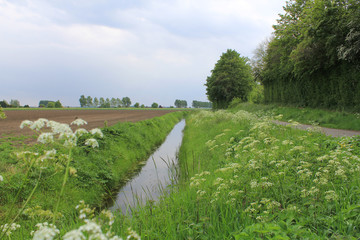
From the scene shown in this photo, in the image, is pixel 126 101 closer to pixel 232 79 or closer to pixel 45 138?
pixel 232 79

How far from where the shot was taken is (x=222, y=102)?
5159 cm

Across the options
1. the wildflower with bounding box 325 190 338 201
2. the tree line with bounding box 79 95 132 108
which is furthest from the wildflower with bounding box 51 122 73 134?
the tree line with bounding box 79 95 132 108

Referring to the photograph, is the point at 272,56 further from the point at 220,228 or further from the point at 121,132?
the point at 220,228

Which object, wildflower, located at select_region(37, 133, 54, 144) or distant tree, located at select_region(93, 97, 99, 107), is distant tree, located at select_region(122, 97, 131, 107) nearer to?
distant tree, located at select_region(93, 97, 99, 107)

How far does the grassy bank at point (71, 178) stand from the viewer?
446 centimetres

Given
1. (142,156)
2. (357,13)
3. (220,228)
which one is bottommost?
(142,156)

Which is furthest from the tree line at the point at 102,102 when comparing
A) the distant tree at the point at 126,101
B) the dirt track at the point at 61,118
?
the dirt track at the point at 61,118

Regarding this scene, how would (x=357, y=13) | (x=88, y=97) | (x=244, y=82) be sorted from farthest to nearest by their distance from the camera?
1. (x=88, y=97)
2. (x=244, y=82)
3. (x=357, y=13)

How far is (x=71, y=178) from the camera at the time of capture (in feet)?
16.6

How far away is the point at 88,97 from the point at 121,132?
16652 centimetres

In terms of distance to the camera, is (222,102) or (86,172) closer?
(86,172)

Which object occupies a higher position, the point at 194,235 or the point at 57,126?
the point at 57,126

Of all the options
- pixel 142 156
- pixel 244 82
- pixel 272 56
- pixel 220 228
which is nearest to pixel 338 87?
pixel 272 56

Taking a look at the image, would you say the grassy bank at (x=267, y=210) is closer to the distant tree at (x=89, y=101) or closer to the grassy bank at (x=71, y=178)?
the grassy bank at (x=71, y=178)
